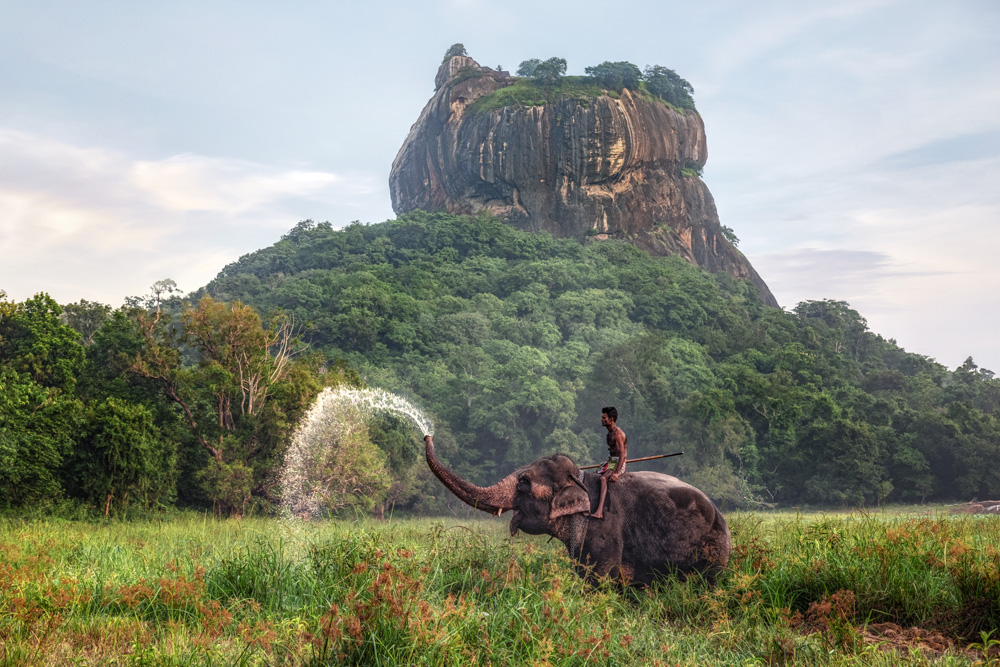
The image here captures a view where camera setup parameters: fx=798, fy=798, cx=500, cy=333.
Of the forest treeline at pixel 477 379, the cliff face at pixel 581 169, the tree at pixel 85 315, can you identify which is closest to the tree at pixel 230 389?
the forest treeline at pixel 477 379

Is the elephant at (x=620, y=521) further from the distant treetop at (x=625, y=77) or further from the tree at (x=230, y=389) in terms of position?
the distant treetop at (x=625, y=77)

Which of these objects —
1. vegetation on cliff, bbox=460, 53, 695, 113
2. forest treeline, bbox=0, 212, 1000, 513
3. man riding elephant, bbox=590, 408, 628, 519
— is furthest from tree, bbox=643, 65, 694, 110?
man riding elephant, bbox=590, 408, 628, 519

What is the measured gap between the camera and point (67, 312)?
3409cm

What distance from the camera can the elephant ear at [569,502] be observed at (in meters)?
8.25

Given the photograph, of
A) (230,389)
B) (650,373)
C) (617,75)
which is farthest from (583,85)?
(230,389)

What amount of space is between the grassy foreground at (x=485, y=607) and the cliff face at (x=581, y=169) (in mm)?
84649

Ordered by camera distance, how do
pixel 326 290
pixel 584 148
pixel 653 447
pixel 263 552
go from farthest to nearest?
pixel 584 148, pixel 326 290, pixel 653 447, pixel 263 552

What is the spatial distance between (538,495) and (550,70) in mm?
100512

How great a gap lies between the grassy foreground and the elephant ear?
49cm

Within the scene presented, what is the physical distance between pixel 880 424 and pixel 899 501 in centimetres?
532

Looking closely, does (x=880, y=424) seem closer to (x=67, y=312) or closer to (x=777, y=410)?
(x=777, y=410)

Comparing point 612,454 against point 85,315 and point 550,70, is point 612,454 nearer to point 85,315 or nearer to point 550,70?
point 85,315

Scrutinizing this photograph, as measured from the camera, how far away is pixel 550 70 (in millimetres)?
102250

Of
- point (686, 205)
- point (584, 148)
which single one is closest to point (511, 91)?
point (584, 148)
